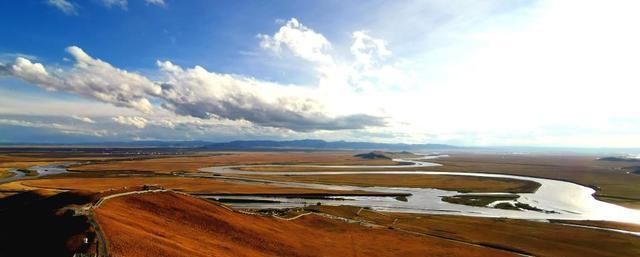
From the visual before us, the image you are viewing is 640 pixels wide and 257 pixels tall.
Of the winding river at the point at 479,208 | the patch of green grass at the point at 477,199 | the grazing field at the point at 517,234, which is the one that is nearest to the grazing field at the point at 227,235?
the grazing field at the point at 517,234

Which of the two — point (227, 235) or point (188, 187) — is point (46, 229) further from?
point (188, 187)

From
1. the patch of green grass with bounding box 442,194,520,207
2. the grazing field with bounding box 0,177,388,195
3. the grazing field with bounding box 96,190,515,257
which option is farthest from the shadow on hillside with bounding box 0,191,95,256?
the patch of green grass with bounding box 442,194,520,207

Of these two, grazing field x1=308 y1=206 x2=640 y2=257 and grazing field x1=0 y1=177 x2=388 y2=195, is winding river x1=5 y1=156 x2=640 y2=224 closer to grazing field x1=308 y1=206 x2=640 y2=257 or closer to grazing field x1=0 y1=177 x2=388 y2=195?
grazing field x1=0 y1=177 x2=388 y2=195

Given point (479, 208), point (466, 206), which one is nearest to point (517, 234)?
point (479, 208)

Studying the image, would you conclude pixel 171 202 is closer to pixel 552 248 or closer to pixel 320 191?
pixel 552 248

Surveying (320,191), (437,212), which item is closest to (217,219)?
(437,212)
